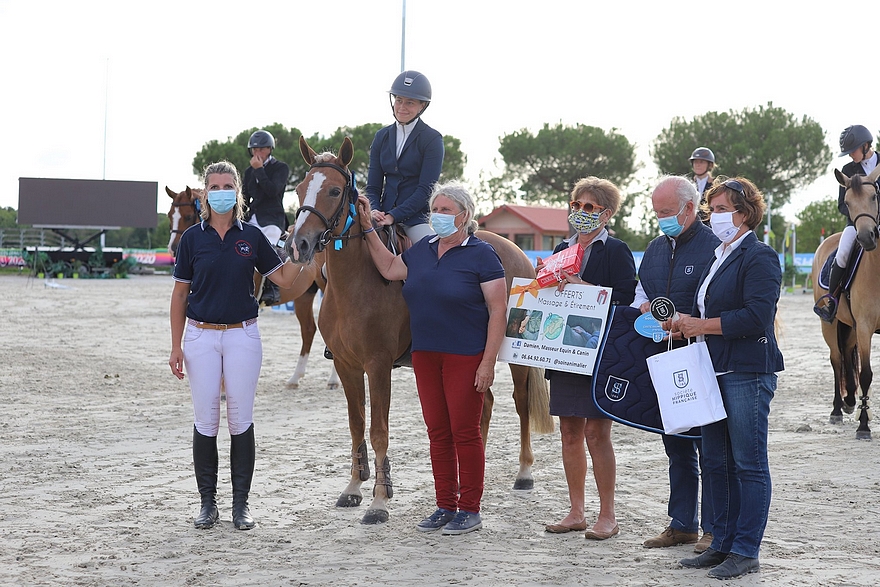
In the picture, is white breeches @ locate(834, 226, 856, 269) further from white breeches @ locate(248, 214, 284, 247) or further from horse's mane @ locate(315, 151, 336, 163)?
white breeches @ locate(248, 214, 284, 247)

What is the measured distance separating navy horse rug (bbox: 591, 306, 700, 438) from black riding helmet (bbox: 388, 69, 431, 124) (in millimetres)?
2270

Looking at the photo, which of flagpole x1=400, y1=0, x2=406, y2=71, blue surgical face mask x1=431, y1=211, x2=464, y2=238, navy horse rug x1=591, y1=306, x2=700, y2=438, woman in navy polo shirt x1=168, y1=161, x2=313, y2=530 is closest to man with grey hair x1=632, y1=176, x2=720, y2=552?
navy horse rug x1=591, y1=306, x2=700, y2=438

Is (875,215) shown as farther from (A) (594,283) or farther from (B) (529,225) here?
(B) (529,225)

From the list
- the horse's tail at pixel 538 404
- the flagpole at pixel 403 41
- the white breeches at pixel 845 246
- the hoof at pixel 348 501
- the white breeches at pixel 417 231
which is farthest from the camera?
the flagpole at pixel 403 41

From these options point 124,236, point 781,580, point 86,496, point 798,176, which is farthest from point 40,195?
point 781,580

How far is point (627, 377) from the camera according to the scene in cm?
497

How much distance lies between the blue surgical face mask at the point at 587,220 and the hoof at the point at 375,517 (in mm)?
2187

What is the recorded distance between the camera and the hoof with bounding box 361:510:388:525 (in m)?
5.55

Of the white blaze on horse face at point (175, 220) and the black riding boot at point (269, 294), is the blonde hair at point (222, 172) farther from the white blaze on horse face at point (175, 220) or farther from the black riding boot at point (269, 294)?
the white blaze on horse face at point (175, 220)

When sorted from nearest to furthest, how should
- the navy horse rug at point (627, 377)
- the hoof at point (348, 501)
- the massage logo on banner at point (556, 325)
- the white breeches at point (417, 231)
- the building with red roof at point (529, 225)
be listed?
the navy horse rug at point (627, 377) → the massage logo on banner at point (556, 325) → the hoof at point (348, 501) → the white breeches at point (417, 231) → the building with red roof at point (529, 225)

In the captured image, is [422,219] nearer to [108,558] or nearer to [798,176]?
[108,558]

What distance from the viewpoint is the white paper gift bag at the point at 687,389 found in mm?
4434

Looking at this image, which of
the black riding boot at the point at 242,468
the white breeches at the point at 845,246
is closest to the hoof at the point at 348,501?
the black riding boot at the point at 242,468

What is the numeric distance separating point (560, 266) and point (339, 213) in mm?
1460
